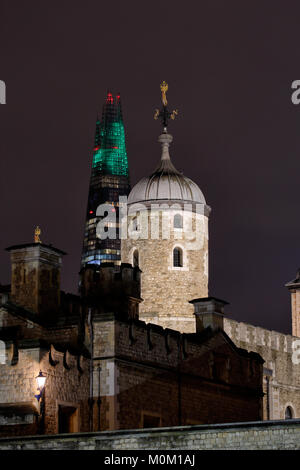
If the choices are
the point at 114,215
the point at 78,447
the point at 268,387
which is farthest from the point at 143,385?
the point at 114,215

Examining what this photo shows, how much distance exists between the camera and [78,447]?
30.1 meters

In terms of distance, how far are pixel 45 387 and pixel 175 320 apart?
21.4 m

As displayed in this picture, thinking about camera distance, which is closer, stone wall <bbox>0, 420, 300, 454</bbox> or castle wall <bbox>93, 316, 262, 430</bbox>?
stone wall <bbox>0, 420, 300, 454</bbox>

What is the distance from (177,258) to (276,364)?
9.61m

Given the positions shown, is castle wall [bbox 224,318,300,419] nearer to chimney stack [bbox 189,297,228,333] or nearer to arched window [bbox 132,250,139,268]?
arched window [bbox 132,250,139,268]

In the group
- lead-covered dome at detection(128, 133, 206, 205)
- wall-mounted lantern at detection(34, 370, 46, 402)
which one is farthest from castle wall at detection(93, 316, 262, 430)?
lead-covered dome at detection(128, 133, 206, 205)

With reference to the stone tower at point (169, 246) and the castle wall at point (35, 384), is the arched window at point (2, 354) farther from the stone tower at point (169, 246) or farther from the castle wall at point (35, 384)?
the stone tower at point (169, 246)

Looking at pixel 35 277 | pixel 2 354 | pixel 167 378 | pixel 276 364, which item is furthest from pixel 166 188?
pixel 2 354

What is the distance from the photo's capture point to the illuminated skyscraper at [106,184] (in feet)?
623

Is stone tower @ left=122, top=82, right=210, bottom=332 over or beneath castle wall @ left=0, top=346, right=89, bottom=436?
over

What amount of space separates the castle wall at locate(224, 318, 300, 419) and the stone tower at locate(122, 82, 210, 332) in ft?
10.3

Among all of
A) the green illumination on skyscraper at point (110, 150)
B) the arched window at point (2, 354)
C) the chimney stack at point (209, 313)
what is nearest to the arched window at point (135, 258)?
the chimney stack at point (209, 313)

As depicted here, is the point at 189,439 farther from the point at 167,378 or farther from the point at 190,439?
the point at 167,378

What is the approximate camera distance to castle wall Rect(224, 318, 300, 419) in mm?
61131
